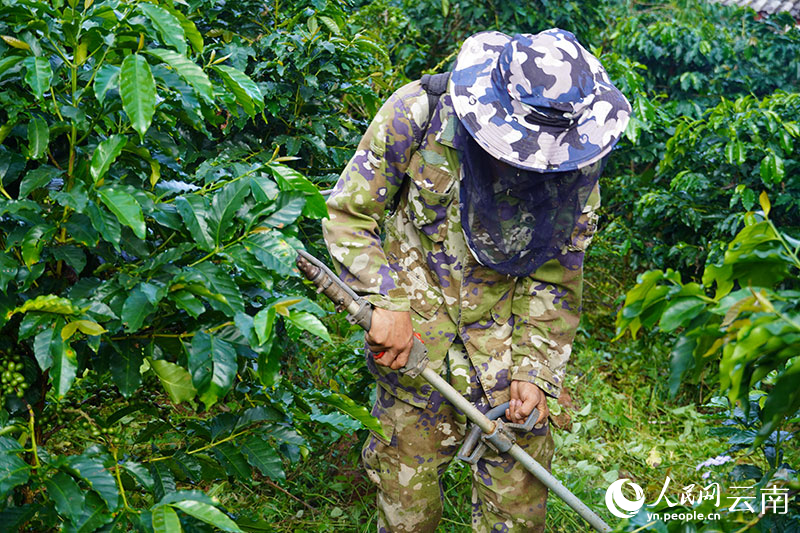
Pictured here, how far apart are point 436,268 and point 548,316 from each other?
420mm

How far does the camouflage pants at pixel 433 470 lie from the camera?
2.29 metres

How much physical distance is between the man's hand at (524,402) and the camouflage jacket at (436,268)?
1.1 inches

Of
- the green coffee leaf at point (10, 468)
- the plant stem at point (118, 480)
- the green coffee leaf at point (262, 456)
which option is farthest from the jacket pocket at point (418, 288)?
the green coffee leaf at point (10, 468)

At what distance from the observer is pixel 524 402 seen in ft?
7.38

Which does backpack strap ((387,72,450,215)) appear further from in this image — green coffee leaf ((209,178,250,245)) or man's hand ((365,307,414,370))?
green coffee leaf ((209,178,250,245))

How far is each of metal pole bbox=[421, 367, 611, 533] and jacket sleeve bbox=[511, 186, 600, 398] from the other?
0.23 m

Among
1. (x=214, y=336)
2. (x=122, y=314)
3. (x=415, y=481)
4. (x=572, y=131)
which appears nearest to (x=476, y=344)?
(x=415, y=481)

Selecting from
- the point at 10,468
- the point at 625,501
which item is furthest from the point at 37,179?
the point at 625,501

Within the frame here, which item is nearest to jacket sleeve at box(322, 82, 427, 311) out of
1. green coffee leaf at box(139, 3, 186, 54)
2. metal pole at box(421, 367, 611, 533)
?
metal pole at box(421, 367, 611, 533)

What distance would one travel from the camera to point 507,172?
1.98 meters

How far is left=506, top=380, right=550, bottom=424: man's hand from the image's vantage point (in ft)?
7.34

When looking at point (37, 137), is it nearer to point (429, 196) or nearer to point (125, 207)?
point (125, 207)

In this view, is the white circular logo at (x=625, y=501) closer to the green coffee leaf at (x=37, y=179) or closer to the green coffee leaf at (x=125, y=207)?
the green coffee leaf at (x=125, y=207)

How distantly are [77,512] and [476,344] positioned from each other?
1.32 m
